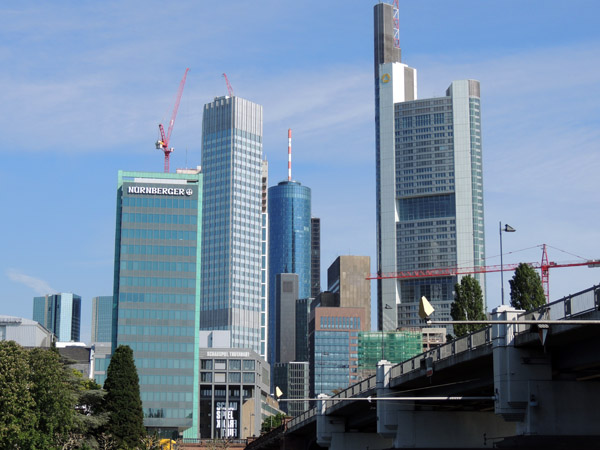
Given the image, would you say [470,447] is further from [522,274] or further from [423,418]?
[522,274]

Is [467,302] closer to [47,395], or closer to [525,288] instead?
[525,288]

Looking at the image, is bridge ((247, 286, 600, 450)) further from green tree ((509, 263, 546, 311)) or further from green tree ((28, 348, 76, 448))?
green tree ((509, 263, 546, 311))

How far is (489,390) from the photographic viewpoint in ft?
174

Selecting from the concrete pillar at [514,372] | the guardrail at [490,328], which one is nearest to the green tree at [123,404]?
the guardrail at [490,328]

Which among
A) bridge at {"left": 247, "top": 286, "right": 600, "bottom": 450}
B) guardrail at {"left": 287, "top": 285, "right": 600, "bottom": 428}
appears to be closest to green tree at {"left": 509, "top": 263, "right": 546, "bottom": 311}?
guardrail at {"left": 287, "top": 285, "right": 600, "bottom": 428}

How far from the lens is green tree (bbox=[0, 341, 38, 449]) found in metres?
81.5

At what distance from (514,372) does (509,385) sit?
66 cm

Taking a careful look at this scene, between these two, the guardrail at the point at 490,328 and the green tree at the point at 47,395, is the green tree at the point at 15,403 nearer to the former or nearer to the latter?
the green tree at the point at 47,395

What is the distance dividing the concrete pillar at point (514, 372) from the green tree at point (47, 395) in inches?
2094

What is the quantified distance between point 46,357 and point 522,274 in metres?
72.6

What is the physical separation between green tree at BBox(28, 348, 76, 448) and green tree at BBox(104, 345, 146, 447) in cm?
2497

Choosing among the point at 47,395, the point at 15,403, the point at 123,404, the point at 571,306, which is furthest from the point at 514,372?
the point at 123,404

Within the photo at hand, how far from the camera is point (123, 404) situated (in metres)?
117

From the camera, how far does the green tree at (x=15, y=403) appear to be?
8150 centimetres
